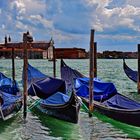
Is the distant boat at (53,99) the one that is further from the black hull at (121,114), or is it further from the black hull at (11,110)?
the black hull at (121,114)

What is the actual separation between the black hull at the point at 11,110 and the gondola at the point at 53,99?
55cm

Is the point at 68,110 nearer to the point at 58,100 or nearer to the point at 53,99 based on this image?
the point at 58,100

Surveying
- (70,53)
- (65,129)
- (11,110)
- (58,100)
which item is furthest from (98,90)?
(70,53)

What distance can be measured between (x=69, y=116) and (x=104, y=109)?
3.06 feet

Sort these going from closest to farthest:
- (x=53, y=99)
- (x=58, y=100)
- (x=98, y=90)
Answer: (x=58, y=100) → (x=53, y=99) → (x=98, y=90)

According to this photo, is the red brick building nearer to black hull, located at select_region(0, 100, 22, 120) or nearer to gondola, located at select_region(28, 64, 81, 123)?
gondola, located at select_region(28, 64, 81, 123)

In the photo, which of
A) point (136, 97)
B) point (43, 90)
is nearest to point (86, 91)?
point (43, 90)

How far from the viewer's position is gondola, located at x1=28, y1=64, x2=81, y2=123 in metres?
7.66

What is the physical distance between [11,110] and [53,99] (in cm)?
105

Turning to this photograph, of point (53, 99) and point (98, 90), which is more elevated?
point (98, 90)

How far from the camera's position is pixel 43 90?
10.7m

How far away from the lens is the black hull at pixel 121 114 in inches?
287

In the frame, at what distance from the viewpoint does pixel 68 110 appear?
7754mm

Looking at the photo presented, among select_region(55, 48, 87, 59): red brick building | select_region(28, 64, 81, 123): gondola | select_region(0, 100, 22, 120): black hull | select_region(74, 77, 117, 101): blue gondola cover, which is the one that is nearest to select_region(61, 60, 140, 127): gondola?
select_region(74, 77, 117, 101): blue gondola cover
